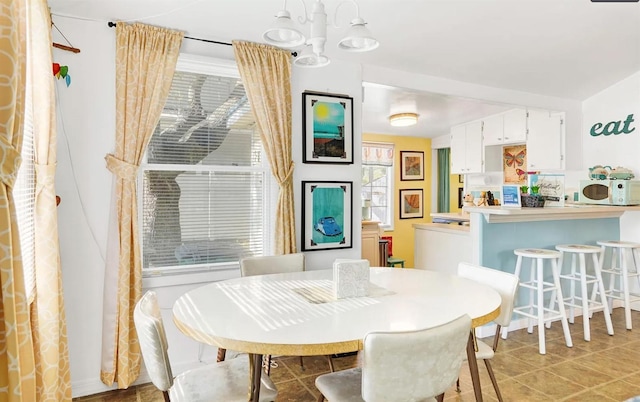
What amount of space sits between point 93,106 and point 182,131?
562mm

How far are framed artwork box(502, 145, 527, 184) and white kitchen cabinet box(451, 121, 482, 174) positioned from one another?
0.39 meters

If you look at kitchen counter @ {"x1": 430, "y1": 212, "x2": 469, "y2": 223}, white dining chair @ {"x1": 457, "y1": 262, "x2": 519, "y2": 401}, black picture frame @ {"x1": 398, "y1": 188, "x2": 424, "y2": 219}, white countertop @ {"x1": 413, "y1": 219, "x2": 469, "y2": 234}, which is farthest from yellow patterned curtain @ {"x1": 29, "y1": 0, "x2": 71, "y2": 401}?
black picture frame @ {"x1": 398, "y1": 188, "x2": 424, "y2": 219}

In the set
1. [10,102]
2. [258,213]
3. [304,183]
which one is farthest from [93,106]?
[10,102]

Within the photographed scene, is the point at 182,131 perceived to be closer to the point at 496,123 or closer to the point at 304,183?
the point at 304,183

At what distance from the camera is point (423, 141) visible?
6918 millimetres

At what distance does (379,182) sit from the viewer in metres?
6.57

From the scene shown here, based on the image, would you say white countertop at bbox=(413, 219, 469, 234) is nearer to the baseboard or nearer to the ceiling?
the ceiling

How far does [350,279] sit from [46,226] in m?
1.52

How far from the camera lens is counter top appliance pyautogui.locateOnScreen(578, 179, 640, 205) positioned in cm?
415

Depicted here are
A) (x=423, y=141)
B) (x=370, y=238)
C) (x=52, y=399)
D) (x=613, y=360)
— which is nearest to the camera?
(x=52, y=399)

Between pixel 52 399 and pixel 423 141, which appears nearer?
pixel 52 399

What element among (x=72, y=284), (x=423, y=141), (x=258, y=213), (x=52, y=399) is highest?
(x=423, y=141)

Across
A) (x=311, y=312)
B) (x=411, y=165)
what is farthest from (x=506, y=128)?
(x=311, y=312)

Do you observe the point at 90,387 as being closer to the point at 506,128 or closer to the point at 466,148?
the point at 506,128
